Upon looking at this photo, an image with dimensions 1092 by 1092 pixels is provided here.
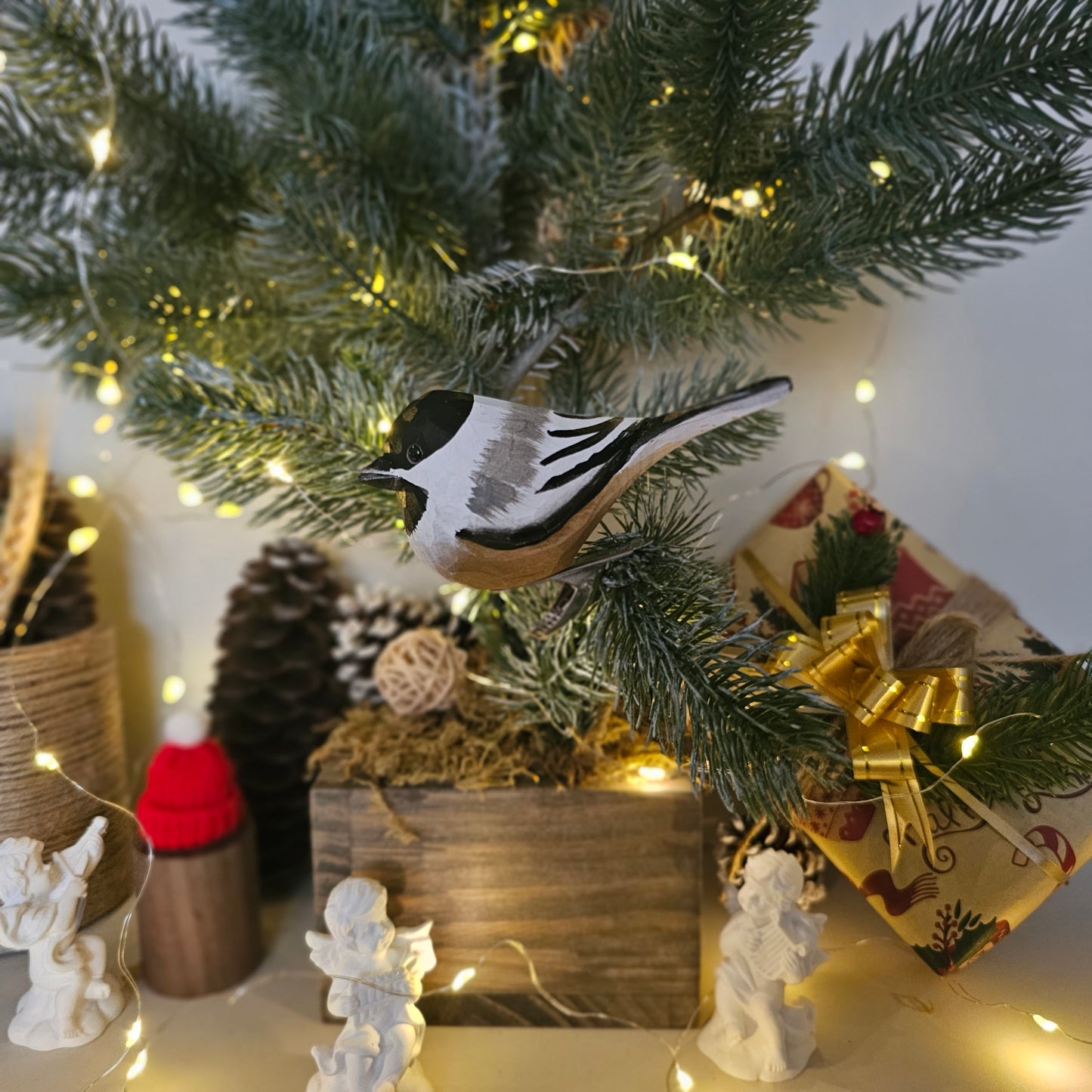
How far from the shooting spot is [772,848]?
1.76 ft

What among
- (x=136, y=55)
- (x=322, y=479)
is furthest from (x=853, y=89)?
(x=136, y=55)

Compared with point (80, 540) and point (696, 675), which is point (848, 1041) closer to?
point (696, 675)

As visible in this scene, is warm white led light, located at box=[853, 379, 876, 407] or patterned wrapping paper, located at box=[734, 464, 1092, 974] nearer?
patterned wrapping paper, located at box=[734, 464, 1092, 974]

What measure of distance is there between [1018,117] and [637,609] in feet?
1.00

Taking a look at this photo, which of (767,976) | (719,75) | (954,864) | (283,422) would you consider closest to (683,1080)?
(767,976)

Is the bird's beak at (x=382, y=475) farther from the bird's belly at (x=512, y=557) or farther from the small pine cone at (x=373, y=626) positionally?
the small pine cone at (x=373, y=626)

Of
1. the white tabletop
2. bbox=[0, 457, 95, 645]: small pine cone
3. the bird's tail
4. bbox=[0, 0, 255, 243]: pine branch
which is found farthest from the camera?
bbox=[0, 457, 95, 645]: small pine cone

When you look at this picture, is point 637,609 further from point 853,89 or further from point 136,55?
point 136,55

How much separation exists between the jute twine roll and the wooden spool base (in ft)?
0.24

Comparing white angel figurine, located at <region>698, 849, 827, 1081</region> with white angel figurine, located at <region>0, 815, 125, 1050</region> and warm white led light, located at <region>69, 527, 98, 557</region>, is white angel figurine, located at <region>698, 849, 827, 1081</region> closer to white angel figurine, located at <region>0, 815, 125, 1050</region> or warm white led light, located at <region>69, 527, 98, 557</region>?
white angel figurine, located at <region>0, 815, 125, 1050</region>

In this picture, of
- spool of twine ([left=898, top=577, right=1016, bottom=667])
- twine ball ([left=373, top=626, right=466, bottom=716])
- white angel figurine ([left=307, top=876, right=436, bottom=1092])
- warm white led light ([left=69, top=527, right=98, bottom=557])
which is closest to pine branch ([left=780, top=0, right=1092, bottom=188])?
spool of twine ([left=898, top=577, right=1016, bottom=667])

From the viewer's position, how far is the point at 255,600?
68 centimetres

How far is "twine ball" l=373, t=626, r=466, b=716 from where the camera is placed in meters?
0.54

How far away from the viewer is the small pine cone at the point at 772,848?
1.75 feet
